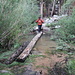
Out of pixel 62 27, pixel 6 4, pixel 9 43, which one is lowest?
pixel 9 43

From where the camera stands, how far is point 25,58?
5625 mm

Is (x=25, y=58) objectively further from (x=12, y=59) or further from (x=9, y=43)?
(x=9, y=43)

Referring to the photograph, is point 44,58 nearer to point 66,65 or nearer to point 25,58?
point 25,58

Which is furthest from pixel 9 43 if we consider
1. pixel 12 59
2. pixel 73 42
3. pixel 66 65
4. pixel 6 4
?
pixel 73 42

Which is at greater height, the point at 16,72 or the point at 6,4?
the point at 6,4

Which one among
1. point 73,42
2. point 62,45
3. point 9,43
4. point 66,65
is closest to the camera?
point 66,65

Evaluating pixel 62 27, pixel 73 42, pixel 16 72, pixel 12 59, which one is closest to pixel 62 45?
pixel 73 42

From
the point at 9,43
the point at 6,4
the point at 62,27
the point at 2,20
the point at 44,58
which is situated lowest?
the point at 44,58

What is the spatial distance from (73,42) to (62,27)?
1.59m

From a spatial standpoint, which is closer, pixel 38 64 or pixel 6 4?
pixel 6 4

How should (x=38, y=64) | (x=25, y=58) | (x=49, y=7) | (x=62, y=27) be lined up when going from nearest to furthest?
(x=38, y=64)
(x=25, y=58)
(x=62, y=27)
(x=49, y=7)

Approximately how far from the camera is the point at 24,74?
4273 mm

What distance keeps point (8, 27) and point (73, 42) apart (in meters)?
5.01

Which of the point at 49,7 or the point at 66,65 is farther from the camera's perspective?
the point at 49,7
